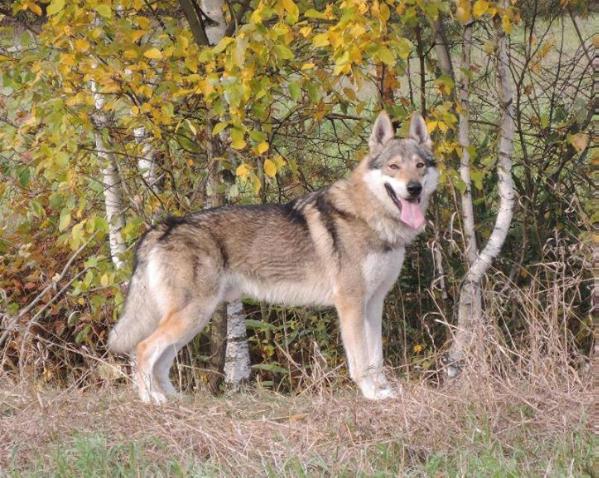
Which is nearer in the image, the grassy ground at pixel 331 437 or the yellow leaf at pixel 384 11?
the grassy ground at pixel 331 437

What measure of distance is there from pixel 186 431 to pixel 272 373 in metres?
3.73

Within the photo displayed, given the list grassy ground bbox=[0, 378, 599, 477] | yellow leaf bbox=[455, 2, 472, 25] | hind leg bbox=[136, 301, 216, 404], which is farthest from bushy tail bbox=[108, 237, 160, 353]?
yellow leaf bbox=[455, 2, 472, 25]

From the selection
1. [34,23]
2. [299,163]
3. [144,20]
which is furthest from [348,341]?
[34,23]

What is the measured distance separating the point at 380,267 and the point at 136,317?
1.60 metres

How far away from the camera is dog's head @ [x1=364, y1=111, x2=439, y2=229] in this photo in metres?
6.16

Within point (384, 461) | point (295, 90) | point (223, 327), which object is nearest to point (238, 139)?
point (295, 90)

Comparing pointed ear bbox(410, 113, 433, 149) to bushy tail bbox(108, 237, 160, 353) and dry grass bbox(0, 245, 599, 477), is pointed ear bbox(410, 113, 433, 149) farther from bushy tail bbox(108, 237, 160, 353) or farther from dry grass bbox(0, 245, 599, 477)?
bushy tail bbox(108, 237, 160, 353)

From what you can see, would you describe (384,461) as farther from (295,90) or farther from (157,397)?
(295,90)

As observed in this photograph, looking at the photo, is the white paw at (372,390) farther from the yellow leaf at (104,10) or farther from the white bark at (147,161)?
the yellow leaf at (104,10)

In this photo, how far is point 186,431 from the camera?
4.58 m

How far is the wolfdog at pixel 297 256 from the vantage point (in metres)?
6.19

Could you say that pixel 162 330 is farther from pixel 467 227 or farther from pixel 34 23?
pixel 34 23

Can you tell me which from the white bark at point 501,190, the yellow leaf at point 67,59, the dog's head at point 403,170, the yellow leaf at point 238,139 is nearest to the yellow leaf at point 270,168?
the yellow leaf at point 238,139

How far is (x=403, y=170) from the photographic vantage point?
243 inches
